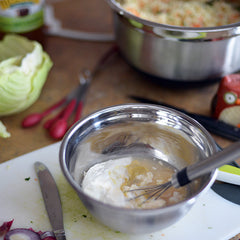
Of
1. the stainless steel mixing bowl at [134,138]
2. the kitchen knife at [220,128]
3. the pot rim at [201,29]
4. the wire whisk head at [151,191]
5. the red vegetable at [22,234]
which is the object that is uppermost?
the pot rim at [201,29]

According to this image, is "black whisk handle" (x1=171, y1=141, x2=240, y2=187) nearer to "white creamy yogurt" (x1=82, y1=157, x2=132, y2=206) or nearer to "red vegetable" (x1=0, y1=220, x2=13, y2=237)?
"white creamy yogurt" (x1=82, y1=157, x2=132, y2=206)

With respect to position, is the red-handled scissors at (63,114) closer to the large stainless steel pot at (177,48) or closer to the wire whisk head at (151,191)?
the large stainless steel pot at (177,48)

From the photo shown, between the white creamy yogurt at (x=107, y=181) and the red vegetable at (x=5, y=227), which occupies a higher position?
the white creamy yogurt at (x=107, y=181)

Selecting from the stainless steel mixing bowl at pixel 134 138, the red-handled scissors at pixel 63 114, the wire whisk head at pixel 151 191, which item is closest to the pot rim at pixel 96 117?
the stainless steel mixing bowl at pixel 134 138

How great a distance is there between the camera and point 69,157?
87 centimetres

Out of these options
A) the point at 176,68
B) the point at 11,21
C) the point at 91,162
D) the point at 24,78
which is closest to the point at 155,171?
the point at 91,162

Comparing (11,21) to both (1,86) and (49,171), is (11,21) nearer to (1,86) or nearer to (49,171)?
(1,86)

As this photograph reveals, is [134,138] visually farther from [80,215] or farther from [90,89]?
[90,89]

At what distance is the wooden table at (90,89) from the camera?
1.13 m

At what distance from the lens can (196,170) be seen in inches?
29.7

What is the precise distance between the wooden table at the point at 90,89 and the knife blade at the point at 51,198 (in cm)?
13

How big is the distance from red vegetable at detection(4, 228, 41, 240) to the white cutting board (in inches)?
0.8

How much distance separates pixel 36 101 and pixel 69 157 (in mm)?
454

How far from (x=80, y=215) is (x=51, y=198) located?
84 millimetres
